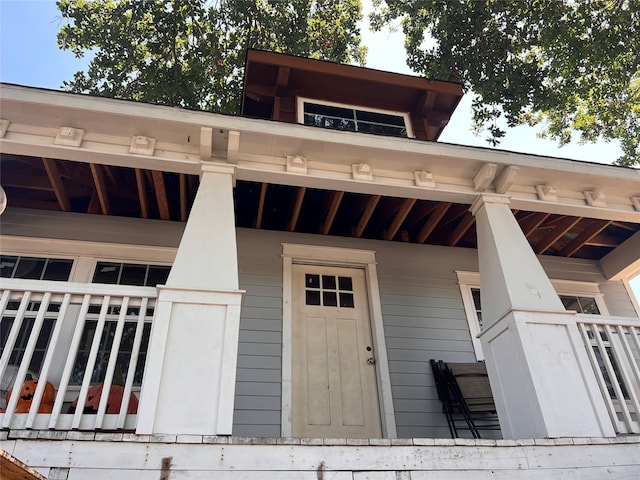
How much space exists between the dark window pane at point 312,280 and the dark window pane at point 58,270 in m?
2.22

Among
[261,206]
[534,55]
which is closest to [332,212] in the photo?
[261,206]

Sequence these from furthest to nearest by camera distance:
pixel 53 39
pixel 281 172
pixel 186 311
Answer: pixel 53 39 < pixel 281 172 < pixel 186 311

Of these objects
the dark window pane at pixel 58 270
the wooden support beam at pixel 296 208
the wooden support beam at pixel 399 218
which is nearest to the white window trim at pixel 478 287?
the wooden support beam at pixel 399 218

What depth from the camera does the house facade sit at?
2082 mm

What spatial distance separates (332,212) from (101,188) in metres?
2.09

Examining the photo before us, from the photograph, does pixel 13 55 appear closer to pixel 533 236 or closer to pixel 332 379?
pixel 332 379

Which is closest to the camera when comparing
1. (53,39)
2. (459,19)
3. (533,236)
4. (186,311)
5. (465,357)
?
(186,311)

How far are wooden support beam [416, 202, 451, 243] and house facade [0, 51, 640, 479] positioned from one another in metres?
0.03

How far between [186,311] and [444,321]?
9.38ft

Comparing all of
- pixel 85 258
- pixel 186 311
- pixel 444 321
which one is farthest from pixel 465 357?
pixel 85 258

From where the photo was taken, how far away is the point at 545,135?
32.4ft

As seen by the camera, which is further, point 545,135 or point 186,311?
point 545,135

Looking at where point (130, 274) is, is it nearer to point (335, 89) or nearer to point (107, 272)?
point (107, 272)

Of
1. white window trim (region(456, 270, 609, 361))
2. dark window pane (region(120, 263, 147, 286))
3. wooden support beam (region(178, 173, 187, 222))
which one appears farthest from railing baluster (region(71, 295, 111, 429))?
white window trim (region(456, 270, 609, 361))
